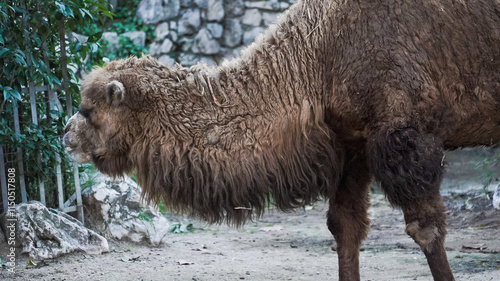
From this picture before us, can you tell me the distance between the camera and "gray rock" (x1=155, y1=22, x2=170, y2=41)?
1107 cm

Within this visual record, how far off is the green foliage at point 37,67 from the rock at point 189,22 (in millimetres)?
5188

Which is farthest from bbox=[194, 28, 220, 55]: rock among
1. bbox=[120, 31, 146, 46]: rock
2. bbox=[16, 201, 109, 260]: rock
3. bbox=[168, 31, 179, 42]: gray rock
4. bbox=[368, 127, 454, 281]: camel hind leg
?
bbox=[368, 127, 454, 281]: camel hind leg

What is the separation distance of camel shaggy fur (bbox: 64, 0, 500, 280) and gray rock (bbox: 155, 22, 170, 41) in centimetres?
725

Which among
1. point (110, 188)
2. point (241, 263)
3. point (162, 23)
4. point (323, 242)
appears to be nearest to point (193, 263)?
point (241, 263)

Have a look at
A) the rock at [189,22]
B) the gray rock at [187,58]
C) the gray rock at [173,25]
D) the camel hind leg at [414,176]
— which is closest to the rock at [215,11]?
the rock at [189,22]

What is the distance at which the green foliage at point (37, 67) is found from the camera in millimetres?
5043

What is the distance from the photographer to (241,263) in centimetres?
574

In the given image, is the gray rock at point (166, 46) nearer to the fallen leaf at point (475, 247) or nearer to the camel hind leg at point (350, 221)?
the fallen leaf at point (475, 247)

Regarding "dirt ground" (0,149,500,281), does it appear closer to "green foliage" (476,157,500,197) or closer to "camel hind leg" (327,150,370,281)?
"green foliage" (476,157,500,197)

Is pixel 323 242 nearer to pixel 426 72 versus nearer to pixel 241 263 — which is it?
pixel 241 263

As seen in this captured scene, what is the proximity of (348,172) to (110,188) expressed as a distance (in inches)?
112

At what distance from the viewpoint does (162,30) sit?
36.4 ft

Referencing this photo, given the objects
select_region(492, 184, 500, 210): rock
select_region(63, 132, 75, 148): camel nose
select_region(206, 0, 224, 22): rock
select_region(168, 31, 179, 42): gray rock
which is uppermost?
select_region(206, 0, 224, 22): rock

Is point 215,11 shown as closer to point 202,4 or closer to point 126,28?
point 202,4
